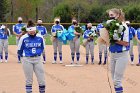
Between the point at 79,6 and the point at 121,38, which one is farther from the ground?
the point at 79,6

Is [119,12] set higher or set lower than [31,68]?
higher

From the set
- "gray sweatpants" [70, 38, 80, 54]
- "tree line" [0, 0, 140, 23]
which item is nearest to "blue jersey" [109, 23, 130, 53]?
"gray sweatpants" [70, 38, 80, 54]

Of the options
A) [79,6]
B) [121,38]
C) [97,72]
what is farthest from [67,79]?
[79,6]

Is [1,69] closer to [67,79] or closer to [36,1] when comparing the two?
[67,79]

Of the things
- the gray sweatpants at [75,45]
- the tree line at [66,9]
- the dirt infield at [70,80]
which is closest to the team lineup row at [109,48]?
the dirt infield at [70,80]

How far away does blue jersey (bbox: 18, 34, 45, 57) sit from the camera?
31.3 ft

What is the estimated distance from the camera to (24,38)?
9594 mm

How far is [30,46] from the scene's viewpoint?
31.3 ft

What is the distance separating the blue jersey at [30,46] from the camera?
9.54 metres

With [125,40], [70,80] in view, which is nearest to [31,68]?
[125,40]

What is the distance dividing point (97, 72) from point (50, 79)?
253cm

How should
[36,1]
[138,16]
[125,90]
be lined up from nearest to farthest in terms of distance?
[125,90] < [138,16] < [36,1]

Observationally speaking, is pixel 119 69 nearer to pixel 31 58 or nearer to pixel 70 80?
pixel 31 58

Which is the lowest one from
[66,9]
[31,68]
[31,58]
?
[31,68]
